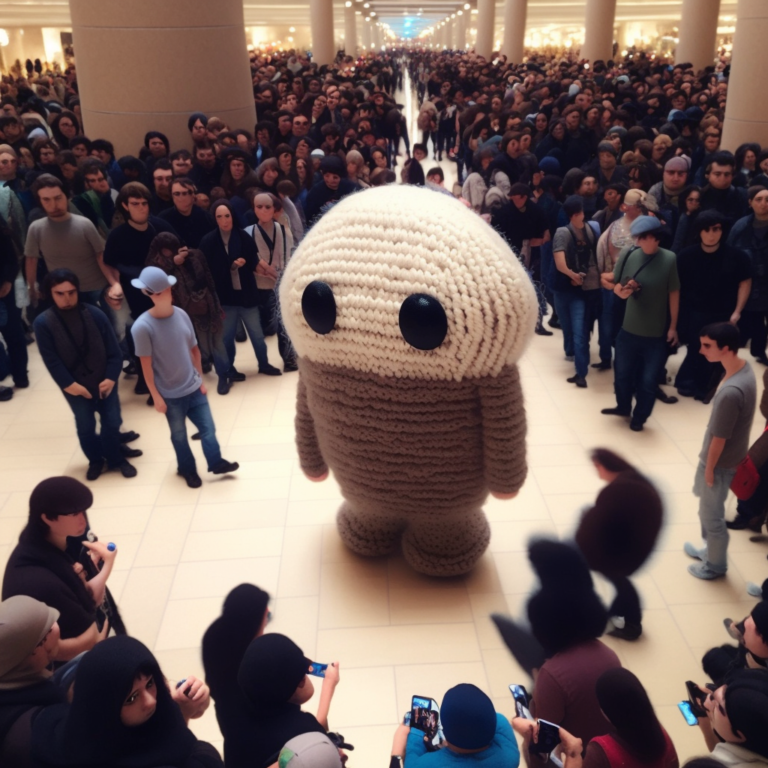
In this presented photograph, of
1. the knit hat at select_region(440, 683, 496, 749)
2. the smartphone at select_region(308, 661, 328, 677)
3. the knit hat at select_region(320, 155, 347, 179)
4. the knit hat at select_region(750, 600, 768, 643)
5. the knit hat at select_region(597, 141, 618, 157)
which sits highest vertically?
the knit hat at select_region(597, 141, 618, 157)

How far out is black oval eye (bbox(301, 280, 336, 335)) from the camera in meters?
3.09

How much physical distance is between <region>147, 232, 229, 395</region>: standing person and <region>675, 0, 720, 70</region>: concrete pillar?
1689 cm

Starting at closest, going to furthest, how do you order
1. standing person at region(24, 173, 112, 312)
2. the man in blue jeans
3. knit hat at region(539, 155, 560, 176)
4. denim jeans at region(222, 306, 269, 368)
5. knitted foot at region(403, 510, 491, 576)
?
knitted foot at region(403, 510, 491, 576) < the man in blue jeans < standing person at region(24, 173, 112, 312) < denim jeans at region(222, 306, 269, 368) < knit hat at region(539, 155, 560, 176)

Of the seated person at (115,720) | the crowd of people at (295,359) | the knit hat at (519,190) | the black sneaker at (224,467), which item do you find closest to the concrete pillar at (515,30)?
the crowd of people at (295,359)

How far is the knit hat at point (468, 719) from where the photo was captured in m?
2.03

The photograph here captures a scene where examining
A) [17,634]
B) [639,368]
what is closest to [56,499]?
[17,634]

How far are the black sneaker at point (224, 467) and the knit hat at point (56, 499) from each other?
2.31m

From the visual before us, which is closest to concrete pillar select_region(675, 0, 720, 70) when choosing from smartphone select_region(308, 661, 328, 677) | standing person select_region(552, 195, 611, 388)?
standing person select_region(552, 195, 611, 388)

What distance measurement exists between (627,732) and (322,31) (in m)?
27.3

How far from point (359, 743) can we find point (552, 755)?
1.13 m

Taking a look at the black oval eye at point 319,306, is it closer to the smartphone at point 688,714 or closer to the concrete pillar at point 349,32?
the smartphone at point 688,714

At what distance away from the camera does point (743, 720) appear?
1921 mm

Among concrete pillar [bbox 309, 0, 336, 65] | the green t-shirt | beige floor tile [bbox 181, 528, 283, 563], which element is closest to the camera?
beige floor tile [bbox 181, 528, 283, 563]

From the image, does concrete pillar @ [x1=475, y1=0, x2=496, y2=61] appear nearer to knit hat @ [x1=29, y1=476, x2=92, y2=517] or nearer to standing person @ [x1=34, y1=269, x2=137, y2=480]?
standing person @ [x1=34, y1=269, x2=137, y2=480]
